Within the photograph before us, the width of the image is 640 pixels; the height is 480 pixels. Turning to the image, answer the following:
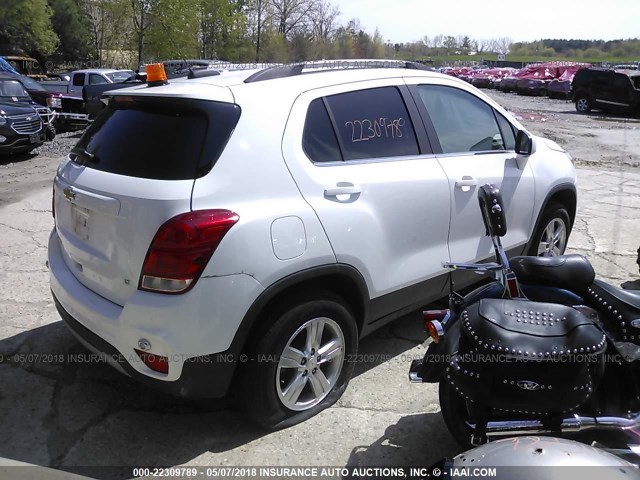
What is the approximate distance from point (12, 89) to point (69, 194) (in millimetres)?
12153

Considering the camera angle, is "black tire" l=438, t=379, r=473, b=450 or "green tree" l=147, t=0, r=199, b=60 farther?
"green tree" l=147, t=0, r=199, b=60

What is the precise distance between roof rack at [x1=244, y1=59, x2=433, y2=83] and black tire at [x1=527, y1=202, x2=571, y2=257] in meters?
1.65

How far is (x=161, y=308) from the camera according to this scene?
2.69 metres

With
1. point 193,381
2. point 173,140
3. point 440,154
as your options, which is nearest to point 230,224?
point 173,140

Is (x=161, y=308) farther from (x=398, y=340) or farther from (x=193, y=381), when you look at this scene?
(x=398, y=340)

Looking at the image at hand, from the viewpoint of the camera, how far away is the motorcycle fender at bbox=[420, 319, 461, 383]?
2676 millimetres

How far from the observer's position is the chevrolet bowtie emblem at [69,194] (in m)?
3.16

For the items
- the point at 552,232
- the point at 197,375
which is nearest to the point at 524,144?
the point at 552,232

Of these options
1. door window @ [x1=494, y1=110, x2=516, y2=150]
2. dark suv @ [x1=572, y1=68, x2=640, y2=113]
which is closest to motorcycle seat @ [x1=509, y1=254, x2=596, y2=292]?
door window @ [x1=494, y1=110, x2=516, y2=150]

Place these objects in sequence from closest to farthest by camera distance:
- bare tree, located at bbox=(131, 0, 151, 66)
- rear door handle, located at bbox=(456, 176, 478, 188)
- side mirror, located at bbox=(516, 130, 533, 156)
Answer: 1. rear door handle, located at bbox=(456, 176, 478, 188)
2. side mirror, located at bbox=(516, 130, 533, 156)
3. bare tree, located at bbox=(131, 0, 151, 66)

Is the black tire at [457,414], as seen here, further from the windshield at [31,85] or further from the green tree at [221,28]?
the green tree at [221,28]

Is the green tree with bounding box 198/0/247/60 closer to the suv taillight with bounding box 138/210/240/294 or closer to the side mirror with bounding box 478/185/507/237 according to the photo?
the suv taillight with bounding box 138/210/240/294

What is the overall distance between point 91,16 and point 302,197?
180ft

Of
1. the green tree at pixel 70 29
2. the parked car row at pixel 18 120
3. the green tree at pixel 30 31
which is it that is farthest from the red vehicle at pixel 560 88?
the green tree at pixel 70 29
